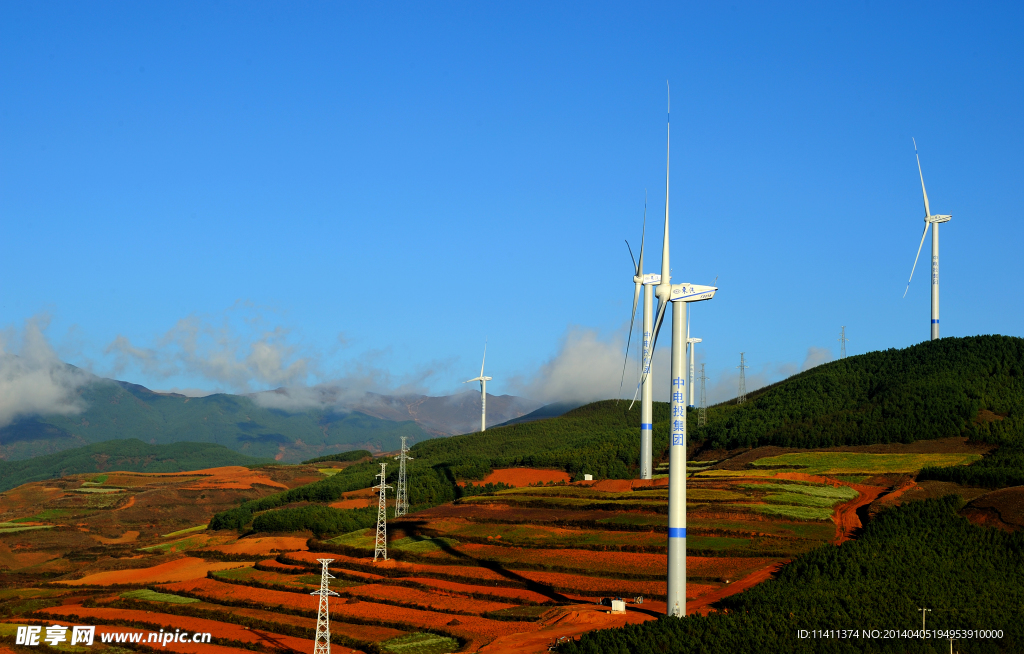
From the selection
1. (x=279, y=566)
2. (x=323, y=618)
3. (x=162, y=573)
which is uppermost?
(x=323, y=618)

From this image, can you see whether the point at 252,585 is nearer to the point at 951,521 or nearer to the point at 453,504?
the point at 453,504

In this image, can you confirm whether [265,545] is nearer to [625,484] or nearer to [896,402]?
[625,484]

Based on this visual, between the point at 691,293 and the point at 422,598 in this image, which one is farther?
the point at 422,598

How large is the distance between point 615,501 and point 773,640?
52.1 meters

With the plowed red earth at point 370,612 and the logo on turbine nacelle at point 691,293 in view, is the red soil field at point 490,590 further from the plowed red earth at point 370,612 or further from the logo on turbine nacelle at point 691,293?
the logo on turbine nacelle at point 691,293

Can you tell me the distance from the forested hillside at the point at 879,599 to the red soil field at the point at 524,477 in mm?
80697

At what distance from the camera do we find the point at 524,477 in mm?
152625

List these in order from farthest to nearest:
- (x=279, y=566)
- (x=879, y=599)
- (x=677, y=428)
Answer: (x=279, y=566), (x=879, y=599), (x=677, y=428)

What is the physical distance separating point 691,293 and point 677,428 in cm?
802

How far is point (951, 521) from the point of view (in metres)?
70.5

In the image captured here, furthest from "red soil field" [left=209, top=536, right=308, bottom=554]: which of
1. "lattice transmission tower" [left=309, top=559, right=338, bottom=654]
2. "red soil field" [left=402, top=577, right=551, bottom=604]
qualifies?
"lattice transmission tower" [left=309, top=559, right=338, bottom=654]

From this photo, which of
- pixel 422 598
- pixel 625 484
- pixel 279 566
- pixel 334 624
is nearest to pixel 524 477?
pixel 625 484

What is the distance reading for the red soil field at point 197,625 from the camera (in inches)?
2447

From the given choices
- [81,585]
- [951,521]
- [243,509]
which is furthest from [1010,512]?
[243,509]
